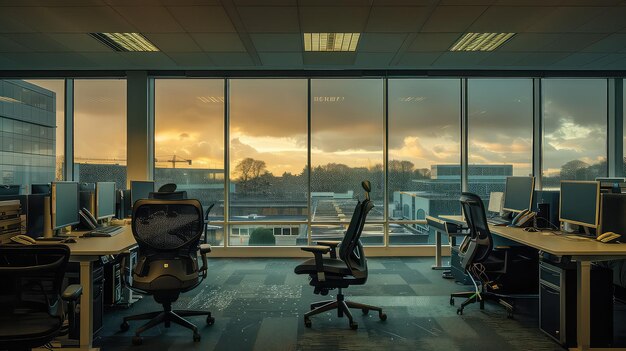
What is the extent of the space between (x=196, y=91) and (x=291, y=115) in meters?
1.55

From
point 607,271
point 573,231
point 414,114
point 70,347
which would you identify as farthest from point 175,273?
point 414,114

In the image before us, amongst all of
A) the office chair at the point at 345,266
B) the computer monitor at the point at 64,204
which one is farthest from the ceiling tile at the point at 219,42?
the office chair at the point at 345,266

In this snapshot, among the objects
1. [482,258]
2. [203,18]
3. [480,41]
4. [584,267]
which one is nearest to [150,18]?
[203,18]

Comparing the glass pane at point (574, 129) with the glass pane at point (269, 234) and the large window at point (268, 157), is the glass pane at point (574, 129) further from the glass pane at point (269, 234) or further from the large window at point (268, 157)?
the glass pane at point (269, 234)

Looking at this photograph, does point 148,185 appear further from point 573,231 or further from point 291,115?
point 573,231

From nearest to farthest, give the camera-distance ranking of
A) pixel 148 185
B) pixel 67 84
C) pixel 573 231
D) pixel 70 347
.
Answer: pixel 70 347
pixel 573 231
pixel 148 185
pixel 67 84

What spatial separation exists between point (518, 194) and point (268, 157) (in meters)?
3.45

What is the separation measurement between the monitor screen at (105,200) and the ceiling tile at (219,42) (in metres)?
1.88

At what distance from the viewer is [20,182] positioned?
535cm

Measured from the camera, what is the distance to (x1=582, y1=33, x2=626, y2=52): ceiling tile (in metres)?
3.90

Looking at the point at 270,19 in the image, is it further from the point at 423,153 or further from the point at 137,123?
the point at 423,153

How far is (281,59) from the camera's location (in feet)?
15.4

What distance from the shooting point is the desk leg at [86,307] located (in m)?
2.41

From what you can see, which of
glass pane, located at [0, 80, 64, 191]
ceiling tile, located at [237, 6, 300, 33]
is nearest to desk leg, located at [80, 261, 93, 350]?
ceiling tile, located at [237, 6, 300, 33]
